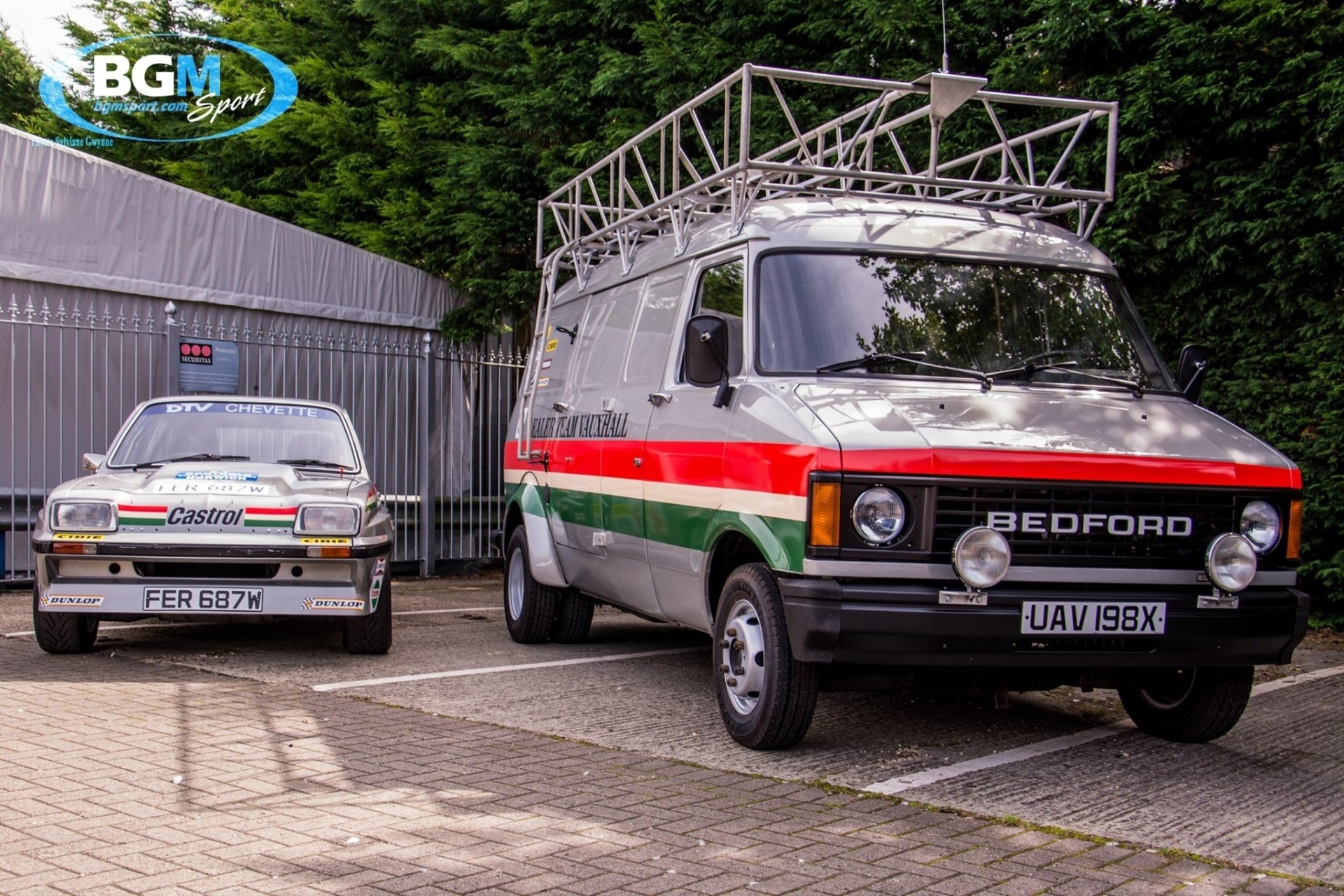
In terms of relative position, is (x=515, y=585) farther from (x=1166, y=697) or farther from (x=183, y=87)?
(x=183, y=87)

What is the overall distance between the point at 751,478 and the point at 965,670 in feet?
3.88

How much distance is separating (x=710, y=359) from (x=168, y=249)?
28.3ft

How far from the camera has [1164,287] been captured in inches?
420

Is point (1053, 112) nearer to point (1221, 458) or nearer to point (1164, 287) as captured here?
point (1164, 287)

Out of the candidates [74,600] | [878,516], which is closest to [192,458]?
[74,600]

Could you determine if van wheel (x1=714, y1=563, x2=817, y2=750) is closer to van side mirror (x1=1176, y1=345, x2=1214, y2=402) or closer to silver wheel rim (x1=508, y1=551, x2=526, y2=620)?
van side mirror (x1=1176, y1=345, x2=1214, y2=402)

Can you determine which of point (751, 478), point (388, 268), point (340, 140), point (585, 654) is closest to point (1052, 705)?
point (751, 478)

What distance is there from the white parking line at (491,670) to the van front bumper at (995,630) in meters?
3.01

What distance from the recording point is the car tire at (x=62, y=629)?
785 cm

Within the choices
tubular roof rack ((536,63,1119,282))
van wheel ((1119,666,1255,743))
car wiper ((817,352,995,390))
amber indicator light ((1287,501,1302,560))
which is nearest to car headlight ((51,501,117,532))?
tubular roof rack ((536,63,1119,282))

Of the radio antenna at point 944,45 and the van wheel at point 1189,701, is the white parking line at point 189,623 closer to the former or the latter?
the radio antenna at point 944,45

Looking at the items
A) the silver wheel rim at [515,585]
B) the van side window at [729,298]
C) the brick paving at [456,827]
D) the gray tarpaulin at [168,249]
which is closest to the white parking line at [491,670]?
the silver wheel rim at [515,585]

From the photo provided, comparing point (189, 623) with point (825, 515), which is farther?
point (189, 623)

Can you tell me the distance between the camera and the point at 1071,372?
595 cm
